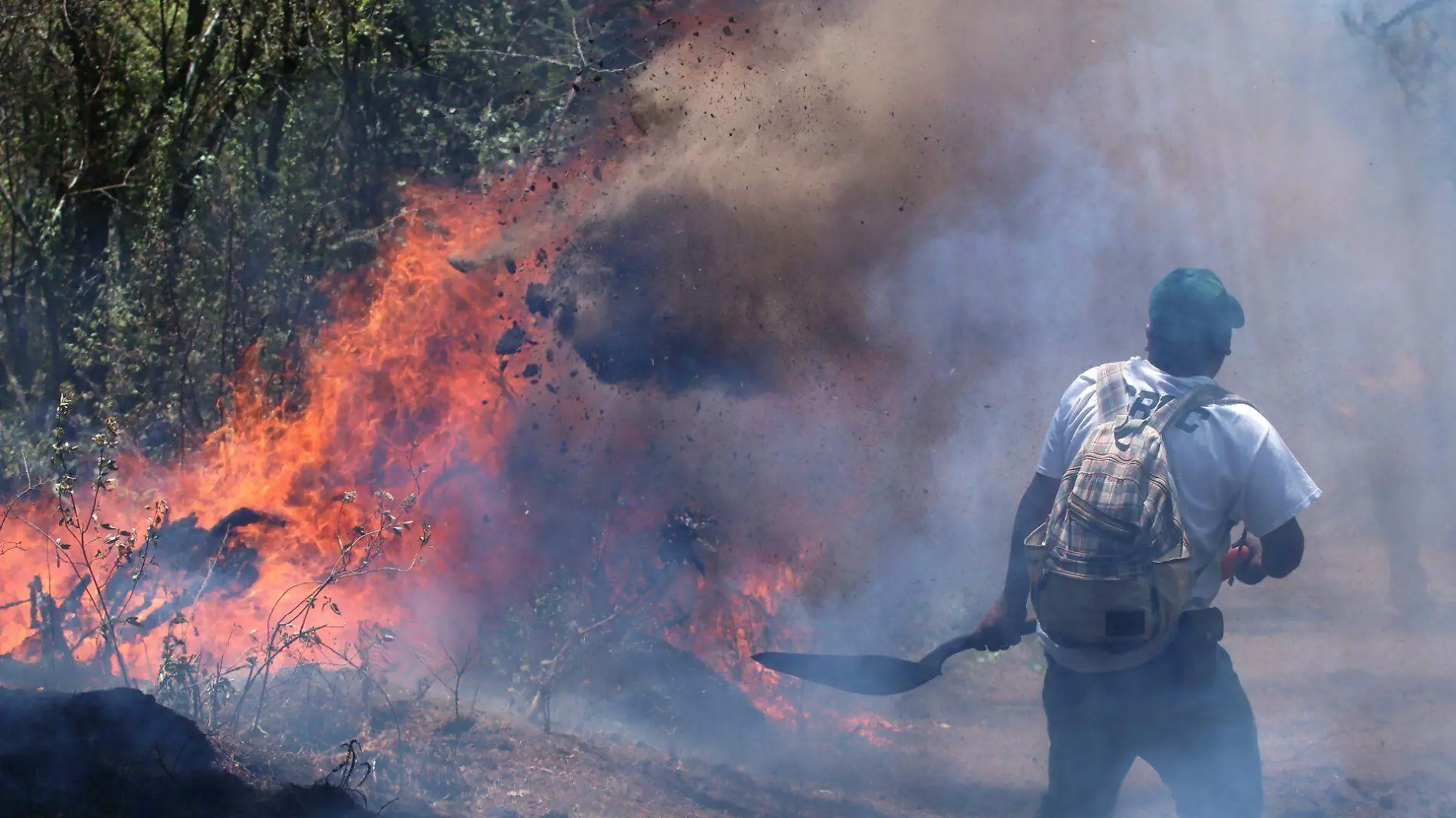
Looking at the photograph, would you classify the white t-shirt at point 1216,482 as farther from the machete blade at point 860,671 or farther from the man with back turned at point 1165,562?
the machete blade at point 860,671

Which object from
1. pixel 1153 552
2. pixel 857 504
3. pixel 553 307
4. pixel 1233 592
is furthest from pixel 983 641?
pixel 1233 592

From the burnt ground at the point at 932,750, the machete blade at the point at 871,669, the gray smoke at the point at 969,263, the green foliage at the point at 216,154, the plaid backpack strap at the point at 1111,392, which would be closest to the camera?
the plaid backpack strap at the point at 1111,392

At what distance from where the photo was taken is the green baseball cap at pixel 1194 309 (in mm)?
3180

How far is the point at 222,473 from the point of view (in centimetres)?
614

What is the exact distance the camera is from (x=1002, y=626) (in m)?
3.49

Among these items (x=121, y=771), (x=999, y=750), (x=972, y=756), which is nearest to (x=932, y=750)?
(x=972, y=756)

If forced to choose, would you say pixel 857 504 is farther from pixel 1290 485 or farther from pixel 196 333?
pixel 196 333

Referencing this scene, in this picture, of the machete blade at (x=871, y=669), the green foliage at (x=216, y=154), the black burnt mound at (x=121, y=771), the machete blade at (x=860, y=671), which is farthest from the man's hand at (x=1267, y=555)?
the green foliage at (x=216, y=154)

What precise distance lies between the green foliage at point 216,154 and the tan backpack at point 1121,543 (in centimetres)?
439

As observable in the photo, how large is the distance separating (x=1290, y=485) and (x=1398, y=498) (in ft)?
16.1

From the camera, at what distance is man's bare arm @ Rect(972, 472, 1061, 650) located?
343cm

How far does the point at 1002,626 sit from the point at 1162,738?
0.59 m

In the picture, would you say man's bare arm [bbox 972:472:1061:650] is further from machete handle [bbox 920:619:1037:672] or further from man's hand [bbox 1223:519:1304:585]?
man's hand [bbox 1223:519:1304:585]

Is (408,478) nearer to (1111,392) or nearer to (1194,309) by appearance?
(1111,392)
